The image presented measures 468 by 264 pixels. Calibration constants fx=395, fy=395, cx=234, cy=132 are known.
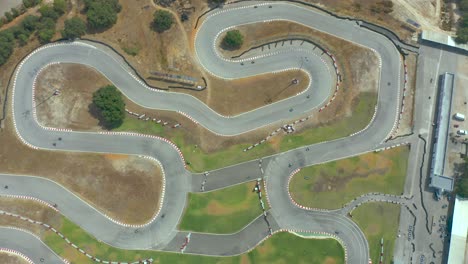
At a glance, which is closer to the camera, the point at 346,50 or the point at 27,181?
the point at 27,181

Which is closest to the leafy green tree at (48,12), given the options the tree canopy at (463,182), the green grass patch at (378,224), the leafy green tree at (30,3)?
the leafy green tree at (30,3)

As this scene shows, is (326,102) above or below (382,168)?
above

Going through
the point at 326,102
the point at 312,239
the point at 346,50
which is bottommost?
the point at 312,239

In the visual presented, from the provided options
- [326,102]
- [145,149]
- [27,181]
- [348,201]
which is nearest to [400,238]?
[348,201]

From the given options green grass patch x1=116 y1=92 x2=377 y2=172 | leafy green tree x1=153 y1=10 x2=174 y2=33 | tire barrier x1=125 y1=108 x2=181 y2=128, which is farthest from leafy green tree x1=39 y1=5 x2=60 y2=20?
green grass patch x1=116 y1=92 x2=377 y2=172

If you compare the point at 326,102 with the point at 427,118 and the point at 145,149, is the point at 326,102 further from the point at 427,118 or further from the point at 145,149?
the point at 145,149

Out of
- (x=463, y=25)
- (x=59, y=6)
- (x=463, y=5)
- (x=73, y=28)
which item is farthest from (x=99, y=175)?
(x=463, y=5)
